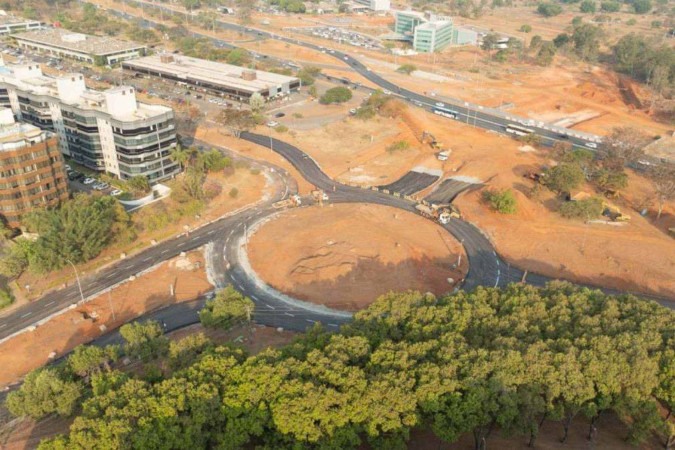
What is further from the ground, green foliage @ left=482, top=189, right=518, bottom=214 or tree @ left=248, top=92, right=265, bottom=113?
tree @ left=248, top=92, right=265, bottom=113

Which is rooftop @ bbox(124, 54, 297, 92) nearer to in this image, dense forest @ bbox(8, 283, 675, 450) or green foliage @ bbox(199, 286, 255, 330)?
green foliage @ bbox(199, 286, 255, 330)

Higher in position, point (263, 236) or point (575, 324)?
point (575, 324)

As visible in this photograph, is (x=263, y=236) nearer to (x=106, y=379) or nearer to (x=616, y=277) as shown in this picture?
(x=106, y=379)

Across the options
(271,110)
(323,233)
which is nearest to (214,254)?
(323,233)

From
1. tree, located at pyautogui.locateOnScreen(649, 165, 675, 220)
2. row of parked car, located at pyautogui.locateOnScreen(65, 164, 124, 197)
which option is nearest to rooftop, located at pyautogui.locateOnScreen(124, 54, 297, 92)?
row of parked car, located at pyautogui.locateOnScreen(65, 164, 124, 197)

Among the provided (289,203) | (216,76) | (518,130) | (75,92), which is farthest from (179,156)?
(518,130)

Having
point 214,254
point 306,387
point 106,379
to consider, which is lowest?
point 214,254

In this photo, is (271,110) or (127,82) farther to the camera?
(127,82)
